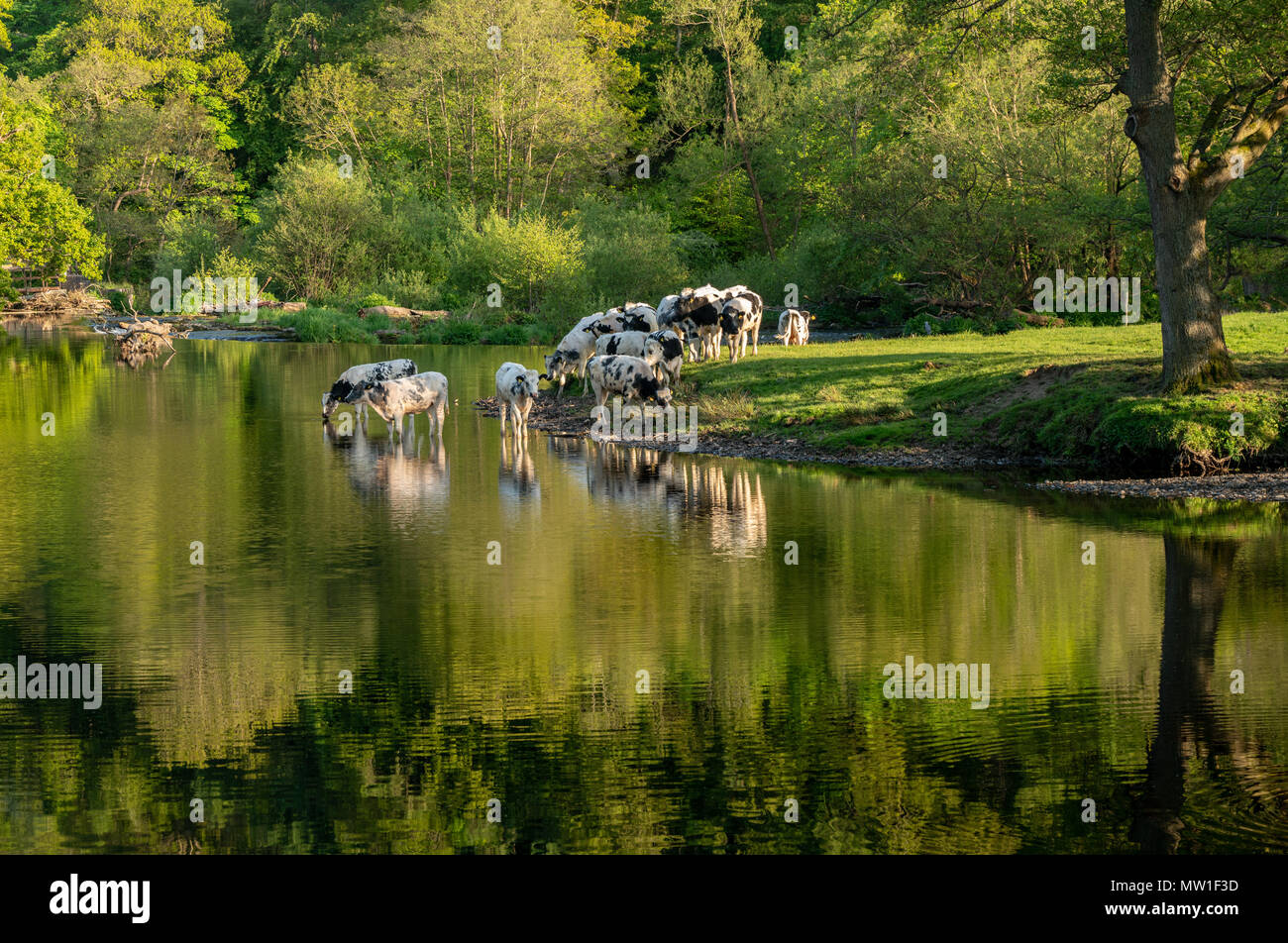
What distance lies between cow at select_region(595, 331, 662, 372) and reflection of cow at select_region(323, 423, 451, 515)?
519 centimetres

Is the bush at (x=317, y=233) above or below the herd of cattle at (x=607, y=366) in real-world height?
above

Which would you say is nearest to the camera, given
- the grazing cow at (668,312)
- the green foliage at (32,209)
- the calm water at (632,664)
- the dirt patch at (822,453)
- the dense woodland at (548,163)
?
the calm water at (632,664)

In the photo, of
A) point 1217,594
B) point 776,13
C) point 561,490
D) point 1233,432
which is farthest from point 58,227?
point 1217,594

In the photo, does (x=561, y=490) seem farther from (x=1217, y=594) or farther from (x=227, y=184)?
(x=227, y=184)

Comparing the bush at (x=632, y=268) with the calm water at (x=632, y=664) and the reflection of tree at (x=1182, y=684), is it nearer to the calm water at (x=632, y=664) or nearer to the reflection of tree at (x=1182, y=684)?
the calm water at (x=632, y=664)

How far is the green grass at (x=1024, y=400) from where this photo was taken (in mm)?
21484

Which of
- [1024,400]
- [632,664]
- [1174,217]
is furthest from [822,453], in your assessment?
[632,664]

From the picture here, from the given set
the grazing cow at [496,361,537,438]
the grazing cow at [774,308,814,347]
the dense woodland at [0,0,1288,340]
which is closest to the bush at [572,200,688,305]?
the dense woodland at [0,0,1288,340]

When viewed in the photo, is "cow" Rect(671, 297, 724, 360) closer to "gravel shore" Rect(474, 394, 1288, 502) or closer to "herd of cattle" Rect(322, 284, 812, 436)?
"herd of cattle" Rect(322, 284, 812, 436)

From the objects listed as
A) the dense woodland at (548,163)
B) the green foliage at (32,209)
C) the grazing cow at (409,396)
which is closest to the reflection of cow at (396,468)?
the grazing cow at (409,396)

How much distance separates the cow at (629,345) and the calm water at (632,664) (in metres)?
8.17

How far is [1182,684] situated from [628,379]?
1813 centimetres

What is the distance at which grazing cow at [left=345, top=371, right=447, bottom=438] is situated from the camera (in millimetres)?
27438

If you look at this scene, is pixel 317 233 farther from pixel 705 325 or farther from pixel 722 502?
pixel 722 502
